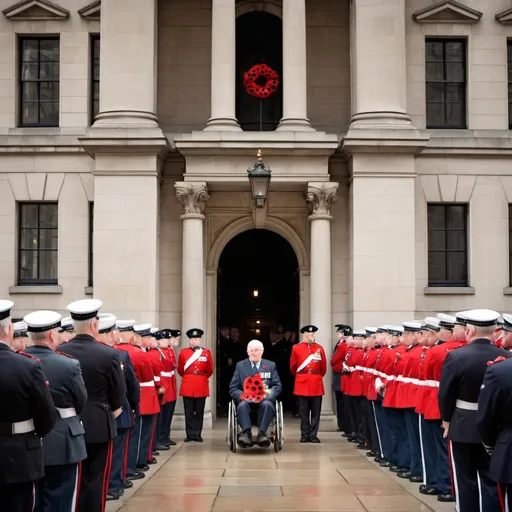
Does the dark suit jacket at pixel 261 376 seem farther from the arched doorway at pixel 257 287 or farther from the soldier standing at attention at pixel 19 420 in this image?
the arched doorway at pixel 257 287

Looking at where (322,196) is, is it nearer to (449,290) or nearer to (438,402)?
(449,290)

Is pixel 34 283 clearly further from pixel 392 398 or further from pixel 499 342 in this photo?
pixel 499 342

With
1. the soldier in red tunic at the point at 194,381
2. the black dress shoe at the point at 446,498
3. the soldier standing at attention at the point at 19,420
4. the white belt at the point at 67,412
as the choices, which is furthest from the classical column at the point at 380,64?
the soldier standing at attention at the point at 19,420

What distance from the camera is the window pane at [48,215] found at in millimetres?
25328

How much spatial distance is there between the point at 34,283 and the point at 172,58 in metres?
6.57

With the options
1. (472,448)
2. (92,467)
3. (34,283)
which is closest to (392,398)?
(472,448)

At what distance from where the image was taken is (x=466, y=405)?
33.1 feet

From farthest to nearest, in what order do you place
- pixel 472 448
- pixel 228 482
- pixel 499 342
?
pixel 228 482
pixel 499 342
pixel 472 448

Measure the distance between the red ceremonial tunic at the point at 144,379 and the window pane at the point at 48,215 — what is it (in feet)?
33.4

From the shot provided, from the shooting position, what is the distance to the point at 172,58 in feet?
82.2

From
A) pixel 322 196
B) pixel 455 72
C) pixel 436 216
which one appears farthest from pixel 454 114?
pixel 322 196

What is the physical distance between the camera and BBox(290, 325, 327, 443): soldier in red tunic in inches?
797

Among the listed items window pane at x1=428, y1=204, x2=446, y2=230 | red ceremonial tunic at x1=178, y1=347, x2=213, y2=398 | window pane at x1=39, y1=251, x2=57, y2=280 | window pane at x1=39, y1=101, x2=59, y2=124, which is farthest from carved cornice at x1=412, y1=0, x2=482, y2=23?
window pane at x1=39, y1=251, x2=57, y2=280

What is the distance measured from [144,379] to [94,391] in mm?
5008
